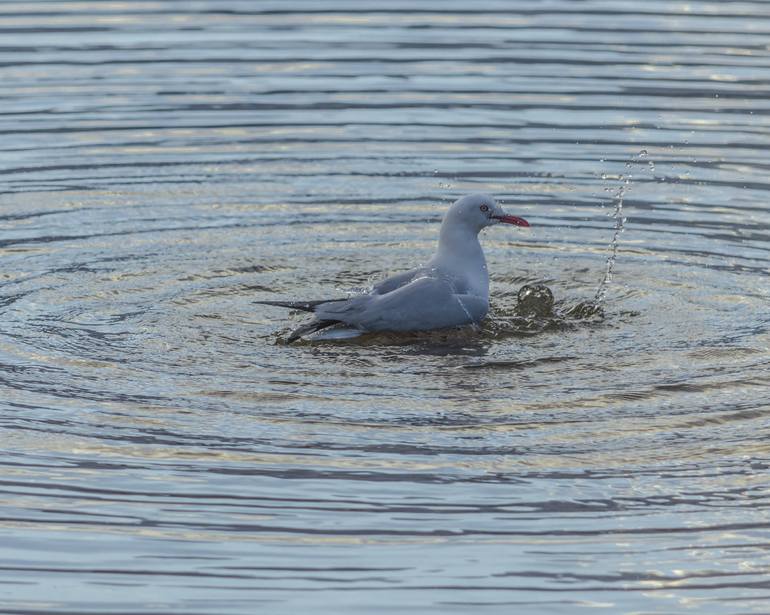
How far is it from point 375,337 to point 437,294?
558 mm

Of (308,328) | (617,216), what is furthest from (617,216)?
(308,328)

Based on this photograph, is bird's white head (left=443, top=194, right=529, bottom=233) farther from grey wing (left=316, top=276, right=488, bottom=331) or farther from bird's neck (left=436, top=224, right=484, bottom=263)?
grey wing (left=316, top=276, right=488, bottom=331)

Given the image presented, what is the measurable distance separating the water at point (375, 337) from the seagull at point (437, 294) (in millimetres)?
186

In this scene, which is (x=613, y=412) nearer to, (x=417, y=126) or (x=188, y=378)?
(x=188, y=378)

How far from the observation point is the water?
8.27 meters

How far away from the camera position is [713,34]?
2238 cm

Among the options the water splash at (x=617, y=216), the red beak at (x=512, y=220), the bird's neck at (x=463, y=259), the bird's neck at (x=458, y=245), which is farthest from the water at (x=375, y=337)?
the red beak at (x=512, y=220)

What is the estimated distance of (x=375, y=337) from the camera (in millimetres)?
12141

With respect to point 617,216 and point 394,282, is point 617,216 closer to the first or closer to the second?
point 617,216

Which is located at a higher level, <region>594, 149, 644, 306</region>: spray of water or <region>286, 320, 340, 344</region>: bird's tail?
<region>594, 149, 644, 306</region>: spray of water

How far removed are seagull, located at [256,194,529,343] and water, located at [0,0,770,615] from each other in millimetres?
186

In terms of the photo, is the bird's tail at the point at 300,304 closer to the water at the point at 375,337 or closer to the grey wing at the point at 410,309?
the grey wing at the point at 410,309

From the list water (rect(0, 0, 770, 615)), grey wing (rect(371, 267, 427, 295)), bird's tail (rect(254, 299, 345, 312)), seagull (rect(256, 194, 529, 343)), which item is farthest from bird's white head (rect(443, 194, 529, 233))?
bird's tail (rect(254, 299, 345, 312))

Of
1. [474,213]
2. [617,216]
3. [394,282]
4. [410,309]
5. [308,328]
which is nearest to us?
[308,328]
